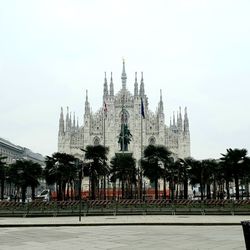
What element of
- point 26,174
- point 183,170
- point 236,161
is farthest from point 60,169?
point 236,161

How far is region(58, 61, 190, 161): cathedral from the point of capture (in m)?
107

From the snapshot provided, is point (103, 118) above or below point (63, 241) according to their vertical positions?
above

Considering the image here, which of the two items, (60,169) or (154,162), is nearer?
(60,169)

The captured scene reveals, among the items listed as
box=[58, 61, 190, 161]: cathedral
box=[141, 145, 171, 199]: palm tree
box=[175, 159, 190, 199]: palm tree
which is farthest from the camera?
box=[58, 61, 190, 161]: cathedral

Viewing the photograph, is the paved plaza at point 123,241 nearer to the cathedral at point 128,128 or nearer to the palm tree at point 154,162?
the palm tree at point 154,162

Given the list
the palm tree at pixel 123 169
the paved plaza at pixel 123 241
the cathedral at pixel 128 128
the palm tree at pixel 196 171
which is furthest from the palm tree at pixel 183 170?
the paved plaza at pixel 123 241

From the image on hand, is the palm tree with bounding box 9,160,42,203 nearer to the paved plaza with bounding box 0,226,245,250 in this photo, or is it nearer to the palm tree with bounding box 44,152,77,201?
the palm tree with bounding box 44,152,77,201

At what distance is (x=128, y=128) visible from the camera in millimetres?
106875

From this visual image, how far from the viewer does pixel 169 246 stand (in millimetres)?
15523

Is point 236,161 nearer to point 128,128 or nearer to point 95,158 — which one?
point 95,158

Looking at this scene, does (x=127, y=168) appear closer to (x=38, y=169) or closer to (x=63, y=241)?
(x=38, y=169)

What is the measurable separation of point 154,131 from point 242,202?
7158 cm

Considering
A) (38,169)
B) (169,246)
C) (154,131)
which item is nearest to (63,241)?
(169,246)

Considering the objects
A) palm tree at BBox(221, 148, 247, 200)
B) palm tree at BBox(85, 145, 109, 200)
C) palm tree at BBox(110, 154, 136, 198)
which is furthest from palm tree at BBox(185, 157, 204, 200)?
palm tree at BBox(85, 145, 109, 200)
